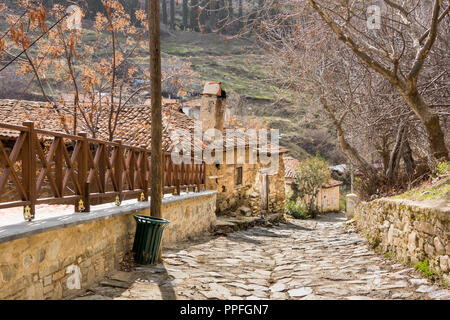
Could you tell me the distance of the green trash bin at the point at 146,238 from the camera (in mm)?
5762

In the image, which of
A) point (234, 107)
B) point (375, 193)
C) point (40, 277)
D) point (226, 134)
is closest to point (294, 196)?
point (234, 107)

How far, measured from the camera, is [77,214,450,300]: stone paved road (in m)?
4.36

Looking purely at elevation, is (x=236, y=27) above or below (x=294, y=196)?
above

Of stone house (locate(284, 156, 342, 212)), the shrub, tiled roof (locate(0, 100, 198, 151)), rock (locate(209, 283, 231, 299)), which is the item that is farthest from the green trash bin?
stone house (locate(284, 156, 342, 212))

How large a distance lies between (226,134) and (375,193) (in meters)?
7.74

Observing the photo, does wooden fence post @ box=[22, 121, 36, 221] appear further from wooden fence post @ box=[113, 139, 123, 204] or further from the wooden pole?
the wooden pole

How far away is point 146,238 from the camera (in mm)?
5785

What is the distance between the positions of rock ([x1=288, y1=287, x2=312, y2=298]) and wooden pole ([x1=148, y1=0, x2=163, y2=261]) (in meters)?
2.24

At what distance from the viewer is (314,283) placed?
5.05 metres

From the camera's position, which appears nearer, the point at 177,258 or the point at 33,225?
the point at 33,225

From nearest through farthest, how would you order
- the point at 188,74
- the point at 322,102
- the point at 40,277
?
the point at 40,277 < the point at 322,102 < the point at 188,74

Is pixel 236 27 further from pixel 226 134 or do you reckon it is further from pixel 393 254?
pixel 393 254

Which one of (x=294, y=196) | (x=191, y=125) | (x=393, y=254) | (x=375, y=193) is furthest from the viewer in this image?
(x=294, y=196)

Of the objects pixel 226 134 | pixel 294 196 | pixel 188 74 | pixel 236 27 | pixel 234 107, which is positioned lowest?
pixel 294 196
